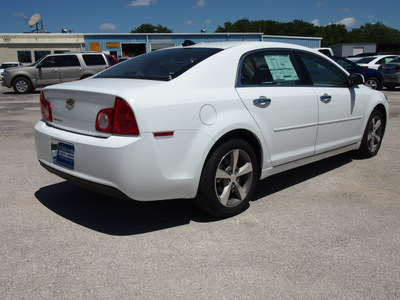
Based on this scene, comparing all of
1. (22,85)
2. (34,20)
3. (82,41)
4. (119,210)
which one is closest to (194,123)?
(119,210)

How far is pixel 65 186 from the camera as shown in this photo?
14.2 feet

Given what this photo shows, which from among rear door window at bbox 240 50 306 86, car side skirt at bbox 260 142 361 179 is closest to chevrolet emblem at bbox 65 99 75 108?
rear door window at bbox 240 50 306 86

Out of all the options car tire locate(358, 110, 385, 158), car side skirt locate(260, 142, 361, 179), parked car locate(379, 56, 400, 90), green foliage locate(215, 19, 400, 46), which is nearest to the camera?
car side skirt locate(260, 142, 361, 179)

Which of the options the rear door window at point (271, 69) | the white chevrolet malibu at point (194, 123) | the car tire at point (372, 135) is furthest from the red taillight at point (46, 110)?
the car tire at point (372, 135)

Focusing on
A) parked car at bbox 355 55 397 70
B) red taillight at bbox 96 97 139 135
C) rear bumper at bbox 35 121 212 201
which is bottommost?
rear bumper at bbox 35 121 212 201

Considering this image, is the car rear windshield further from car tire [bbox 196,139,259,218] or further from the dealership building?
the dealership building

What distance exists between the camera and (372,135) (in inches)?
212

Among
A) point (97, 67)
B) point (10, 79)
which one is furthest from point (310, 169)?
point (10, 79)

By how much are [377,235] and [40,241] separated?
269cm

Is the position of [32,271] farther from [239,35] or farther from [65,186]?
[239,35]

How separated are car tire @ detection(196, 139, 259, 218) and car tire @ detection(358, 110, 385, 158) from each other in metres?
2.34

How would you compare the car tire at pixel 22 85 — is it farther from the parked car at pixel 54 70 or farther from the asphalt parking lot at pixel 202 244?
the asphalt parking lot at pixel 202 244

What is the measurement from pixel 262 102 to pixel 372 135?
8.57 feet

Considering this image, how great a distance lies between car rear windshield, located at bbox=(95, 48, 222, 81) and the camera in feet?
10.9
